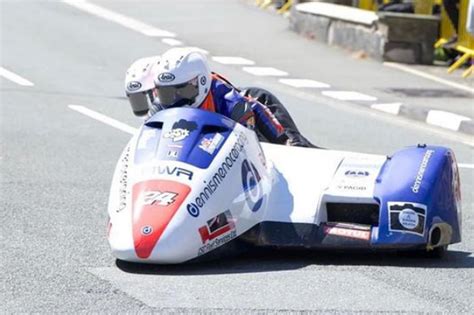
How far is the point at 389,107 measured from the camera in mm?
15844

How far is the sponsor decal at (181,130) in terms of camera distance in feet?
25.8

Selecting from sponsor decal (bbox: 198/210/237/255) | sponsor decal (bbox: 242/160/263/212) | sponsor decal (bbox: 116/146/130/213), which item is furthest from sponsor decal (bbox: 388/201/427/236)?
sponsor decal (bbox: 116/146/130/213)

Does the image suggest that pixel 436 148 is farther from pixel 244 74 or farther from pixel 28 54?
pixel 28 54

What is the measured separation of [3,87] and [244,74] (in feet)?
11.9

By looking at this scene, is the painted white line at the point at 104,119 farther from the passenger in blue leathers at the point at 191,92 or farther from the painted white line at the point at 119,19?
the painted white line at the point at 119,19

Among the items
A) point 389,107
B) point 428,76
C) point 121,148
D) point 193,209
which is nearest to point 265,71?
point 428,76

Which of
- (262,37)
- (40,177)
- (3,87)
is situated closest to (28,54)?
(3,87)

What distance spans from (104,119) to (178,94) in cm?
562

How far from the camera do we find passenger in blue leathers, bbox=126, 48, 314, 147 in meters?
8.24

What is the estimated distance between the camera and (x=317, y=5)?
21.5 metres

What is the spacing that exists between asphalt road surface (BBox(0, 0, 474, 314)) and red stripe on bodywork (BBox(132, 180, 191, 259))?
0.56 ft

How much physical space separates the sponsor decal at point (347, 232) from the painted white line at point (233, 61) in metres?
11.1

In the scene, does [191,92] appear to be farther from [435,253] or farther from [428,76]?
[428,76]

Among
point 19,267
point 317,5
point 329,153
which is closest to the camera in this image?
point 19,267
